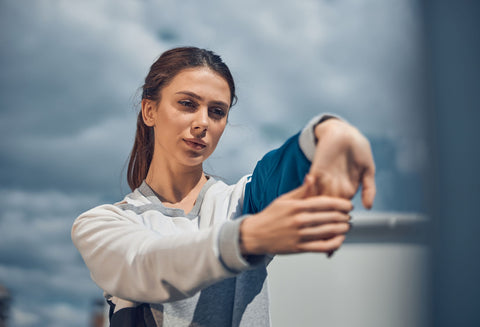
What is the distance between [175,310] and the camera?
769 mm

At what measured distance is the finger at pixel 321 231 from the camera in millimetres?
518

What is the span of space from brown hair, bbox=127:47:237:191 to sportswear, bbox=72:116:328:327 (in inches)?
3.7

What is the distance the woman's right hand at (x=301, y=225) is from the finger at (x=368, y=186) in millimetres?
25

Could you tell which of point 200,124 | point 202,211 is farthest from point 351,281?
point 200,124

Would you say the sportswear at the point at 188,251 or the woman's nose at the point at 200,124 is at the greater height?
the woman's nose at the point at 200,124

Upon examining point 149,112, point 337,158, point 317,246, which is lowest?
point 317,246

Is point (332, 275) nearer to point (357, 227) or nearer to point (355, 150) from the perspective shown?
point (357, 227)

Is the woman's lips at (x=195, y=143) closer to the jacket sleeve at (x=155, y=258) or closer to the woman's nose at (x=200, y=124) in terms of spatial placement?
the woman's nose at (x=200, y=124)

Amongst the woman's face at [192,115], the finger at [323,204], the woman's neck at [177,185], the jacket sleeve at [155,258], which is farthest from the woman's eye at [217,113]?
the finger at [323,204]

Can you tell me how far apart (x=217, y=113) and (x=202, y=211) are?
0.19 meters

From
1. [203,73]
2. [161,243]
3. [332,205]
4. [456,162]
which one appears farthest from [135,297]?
[456,162]

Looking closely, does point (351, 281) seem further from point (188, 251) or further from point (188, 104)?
point (188, 251)

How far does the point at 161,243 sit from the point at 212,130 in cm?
28

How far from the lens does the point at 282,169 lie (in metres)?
0.67
